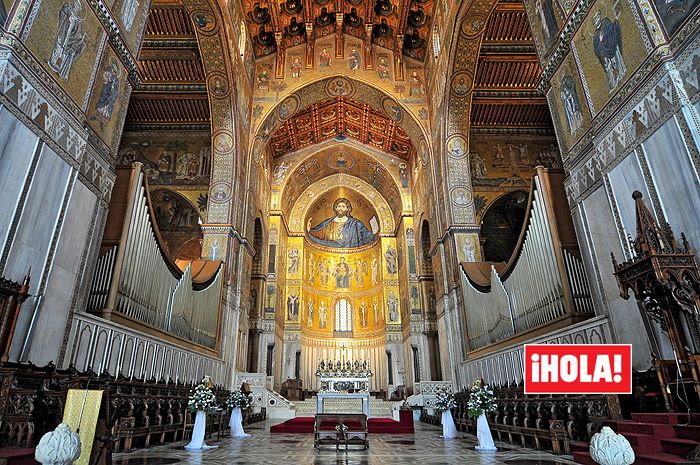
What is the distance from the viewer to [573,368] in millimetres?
2740

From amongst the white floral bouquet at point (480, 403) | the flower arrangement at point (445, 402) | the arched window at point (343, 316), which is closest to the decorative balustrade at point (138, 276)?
the flower arrangement at point (445, 402)

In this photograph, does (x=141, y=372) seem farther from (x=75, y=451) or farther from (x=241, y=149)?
(x=241, y=149)

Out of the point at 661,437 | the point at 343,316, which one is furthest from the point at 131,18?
the point at 343,316

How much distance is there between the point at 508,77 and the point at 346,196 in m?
14.6

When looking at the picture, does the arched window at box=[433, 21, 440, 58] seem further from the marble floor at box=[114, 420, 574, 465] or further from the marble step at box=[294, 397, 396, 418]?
the marble step at box=[294, 397, 396, 418]

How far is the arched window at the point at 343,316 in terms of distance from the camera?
98.0 ft

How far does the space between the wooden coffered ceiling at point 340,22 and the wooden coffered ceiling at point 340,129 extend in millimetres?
3552

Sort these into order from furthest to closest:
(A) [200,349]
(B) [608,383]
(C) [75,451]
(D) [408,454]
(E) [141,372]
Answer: (A) [200,349], (E) [141,372], (D) [408,454], (C) [75,451], (B) [608,383]

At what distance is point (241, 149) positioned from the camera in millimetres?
16625

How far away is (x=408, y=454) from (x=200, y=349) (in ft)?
26.3

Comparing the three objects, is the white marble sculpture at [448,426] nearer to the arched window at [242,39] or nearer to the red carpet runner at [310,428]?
the red carpet runner at [310,428]

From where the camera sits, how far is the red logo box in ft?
8.86

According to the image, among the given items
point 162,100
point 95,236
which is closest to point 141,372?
point 95,236

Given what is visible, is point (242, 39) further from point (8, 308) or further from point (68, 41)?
point (8, 308)
